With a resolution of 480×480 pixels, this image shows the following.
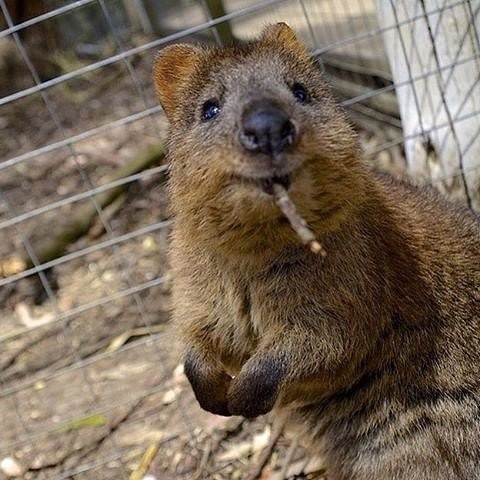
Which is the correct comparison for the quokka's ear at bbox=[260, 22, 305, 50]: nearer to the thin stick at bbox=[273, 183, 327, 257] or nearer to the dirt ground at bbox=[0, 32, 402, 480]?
the thin stick at bbox=[273, 183, 327, 257]

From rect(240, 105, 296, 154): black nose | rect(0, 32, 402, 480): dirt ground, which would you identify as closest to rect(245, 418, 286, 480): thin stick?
rect(0, 32, 402, 480): dirt ground

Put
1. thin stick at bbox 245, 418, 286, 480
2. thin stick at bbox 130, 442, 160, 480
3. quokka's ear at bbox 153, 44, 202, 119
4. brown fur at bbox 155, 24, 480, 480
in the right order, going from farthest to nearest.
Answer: thin stick at bbox 130, 442, 160, 480
thin stick at bbox 245, 418, 286, 480
quokka's ear at bbox 153, 44, 202, 119
brown fur at bbox 155, 24, 480, 480

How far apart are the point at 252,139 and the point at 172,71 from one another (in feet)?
3.09

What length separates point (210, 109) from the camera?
9.43ft

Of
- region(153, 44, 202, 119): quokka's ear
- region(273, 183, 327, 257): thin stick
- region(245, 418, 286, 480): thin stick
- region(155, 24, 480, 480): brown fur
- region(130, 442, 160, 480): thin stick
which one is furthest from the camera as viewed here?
region(130, 442, 160, 480): thin stick

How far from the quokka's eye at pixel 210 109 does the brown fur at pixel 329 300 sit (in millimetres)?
30

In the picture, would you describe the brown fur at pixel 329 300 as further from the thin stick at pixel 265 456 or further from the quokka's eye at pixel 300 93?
the thin stick at pixel 265 456

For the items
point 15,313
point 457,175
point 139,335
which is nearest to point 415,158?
point 457,175

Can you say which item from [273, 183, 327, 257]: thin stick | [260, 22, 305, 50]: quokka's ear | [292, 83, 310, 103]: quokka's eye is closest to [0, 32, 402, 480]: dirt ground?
[260, 22, 305, 50]: quokka's ear

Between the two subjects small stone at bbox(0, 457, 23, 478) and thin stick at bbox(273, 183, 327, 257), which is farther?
small stone at bbox(0, 457, 23, 478)

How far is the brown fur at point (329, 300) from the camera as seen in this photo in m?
2.83

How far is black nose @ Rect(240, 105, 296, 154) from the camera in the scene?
92.4 inches

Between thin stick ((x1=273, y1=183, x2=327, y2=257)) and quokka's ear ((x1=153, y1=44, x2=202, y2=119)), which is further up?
quokka's ear ((x1=153, y1=44, x2=202, y2=119))

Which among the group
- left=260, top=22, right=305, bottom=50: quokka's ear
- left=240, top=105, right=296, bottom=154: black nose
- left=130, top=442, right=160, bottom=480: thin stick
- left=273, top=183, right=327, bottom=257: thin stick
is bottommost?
left=130, top=442, right=160, bottom=480: thin stick
